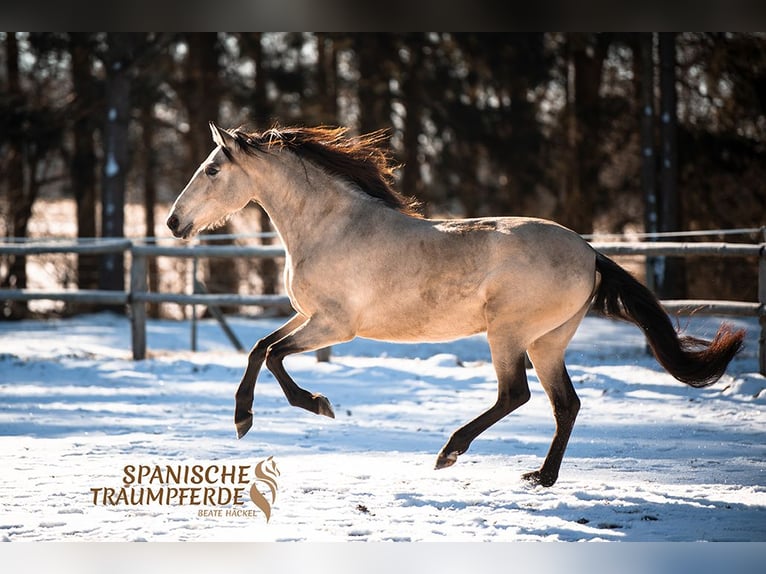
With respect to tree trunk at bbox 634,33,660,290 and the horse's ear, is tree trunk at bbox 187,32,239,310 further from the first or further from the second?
the horse's ear

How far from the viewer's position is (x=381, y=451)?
15.9 ft

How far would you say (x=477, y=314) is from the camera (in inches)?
160

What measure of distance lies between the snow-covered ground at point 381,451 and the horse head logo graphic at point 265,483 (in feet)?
0.12

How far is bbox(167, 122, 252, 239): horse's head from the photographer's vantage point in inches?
167

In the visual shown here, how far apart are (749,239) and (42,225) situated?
32.9ft

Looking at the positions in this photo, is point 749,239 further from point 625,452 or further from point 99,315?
point 99,315

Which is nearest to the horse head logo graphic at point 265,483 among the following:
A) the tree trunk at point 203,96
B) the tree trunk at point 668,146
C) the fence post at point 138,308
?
the fence post at point 138,308

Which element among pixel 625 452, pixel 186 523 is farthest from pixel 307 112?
pixel 186 523

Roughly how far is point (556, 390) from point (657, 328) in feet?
1.85

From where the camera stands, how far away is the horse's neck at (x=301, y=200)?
4336mm

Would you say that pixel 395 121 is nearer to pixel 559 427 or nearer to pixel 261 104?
pixel 261 104

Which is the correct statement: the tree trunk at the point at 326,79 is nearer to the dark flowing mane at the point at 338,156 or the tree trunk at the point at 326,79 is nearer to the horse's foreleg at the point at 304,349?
the dark flowing mane at the point at 338,156

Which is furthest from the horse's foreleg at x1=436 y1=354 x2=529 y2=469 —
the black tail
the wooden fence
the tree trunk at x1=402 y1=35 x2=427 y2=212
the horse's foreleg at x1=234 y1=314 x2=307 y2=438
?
the tree trunk at x1=402 y1=35 x2=427 y2=212

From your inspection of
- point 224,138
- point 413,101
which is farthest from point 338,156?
point 413,101
